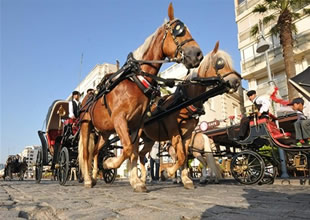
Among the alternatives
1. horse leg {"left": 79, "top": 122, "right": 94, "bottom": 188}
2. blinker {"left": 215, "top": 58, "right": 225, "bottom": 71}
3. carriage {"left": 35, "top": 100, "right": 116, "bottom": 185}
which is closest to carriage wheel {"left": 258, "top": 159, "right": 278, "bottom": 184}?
blinker {"left": 215, "top": 58, "right": 225, "bottom": 71}

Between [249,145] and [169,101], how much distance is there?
241cm

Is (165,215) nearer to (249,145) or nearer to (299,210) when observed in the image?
(299,210)

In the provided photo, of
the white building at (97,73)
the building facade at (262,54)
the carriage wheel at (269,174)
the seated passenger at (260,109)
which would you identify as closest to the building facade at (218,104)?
the building facade at (262,54)

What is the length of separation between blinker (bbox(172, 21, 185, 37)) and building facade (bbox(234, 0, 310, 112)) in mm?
17983

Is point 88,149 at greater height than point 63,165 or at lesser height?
greater

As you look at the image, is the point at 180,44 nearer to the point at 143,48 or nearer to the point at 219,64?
the point at 143,48

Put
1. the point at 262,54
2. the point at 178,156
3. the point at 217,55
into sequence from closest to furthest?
1. the point at 178,156
2. the point at 217,55
3. the point at 262,54

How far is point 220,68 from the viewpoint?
5.21m

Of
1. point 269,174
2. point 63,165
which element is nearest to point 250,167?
point 269,174

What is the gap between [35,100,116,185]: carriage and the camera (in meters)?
6.72

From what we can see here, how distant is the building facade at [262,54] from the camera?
20.9 meters

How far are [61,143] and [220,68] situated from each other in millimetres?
4794

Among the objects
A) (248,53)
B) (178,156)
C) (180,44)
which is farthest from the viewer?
(248,53)

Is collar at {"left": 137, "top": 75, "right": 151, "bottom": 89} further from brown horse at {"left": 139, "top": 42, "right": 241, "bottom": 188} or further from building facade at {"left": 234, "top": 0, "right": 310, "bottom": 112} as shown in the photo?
building facade at {"left": 234, "top": 0, "right": 310, "bottom": 112}
